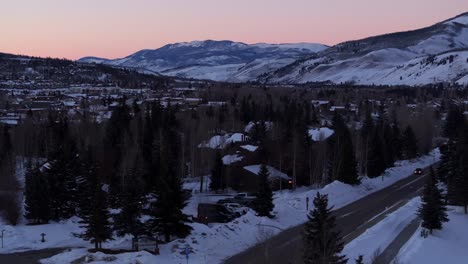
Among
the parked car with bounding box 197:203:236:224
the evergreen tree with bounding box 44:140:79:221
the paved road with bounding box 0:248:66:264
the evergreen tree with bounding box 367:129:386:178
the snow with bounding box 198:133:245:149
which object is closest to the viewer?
the paved road with bounding box 0:248:66:264

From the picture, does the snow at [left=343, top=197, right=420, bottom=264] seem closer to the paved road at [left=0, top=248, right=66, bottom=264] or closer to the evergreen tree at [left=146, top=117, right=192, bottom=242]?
the evergreen tree at [left=146, top=117, right=192, bottom=242]

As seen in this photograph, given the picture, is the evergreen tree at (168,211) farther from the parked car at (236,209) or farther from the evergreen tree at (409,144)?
the evergreen tree at (409,144)

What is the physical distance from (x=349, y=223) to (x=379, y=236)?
18.3ft

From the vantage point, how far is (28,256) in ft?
105

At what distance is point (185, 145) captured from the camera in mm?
68625

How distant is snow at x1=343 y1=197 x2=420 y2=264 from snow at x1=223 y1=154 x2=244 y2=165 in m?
22.6

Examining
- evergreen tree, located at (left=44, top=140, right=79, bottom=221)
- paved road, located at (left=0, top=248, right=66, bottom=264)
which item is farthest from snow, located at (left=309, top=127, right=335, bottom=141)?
paved road, located at (left=0, top=248, right=66, bottom=264)

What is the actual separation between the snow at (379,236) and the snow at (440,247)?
4.45 ft

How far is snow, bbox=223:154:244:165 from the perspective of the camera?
64.6m

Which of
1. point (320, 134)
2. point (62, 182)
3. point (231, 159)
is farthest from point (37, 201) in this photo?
point (320, 134)

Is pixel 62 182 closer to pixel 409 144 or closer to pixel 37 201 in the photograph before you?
pixel 37 201

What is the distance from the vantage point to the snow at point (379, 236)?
32425mm

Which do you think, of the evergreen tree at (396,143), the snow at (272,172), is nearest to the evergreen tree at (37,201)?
the snow at (272,172)

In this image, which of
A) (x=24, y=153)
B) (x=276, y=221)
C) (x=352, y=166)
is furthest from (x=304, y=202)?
(x=24, y=153)
